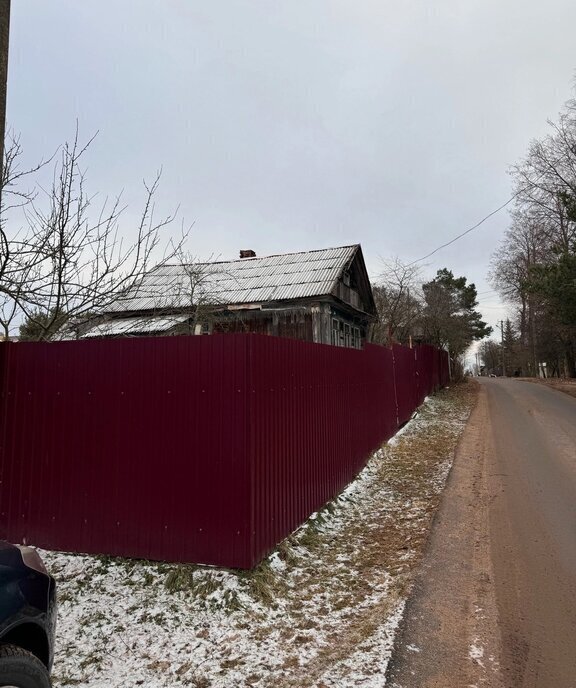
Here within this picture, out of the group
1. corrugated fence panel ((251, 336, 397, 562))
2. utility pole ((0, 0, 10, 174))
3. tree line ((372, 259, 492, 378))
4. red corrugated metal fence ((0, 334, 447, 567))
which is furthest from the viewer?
tree line ((372, 259, 492, 378))

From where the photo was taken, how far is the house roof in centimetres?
1552

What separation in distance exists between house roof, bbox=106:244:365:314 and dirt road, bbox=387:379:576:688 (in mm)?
8883

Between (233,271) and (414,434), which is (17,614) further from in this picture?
(233,271)

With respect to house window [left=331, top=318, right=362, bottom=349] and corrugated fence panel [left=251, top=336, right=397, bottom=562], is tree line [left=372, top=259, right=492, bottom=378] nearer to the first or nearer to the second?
house window [left=331, top=318, right=362, bottom=349]

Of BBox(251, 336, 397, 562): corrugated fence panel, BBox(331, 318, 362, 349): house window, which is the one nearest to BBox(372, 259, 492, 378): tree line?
BBox(331, 318, 362, 349): house window

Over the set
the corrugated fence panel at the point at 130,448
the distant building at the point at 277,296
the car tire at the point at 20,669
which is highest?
the distant building at the point at 277,296

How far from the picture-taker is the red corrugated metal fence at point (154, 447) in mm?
4145

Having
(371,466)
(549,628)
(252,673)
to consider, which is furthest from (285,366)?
(371,466)

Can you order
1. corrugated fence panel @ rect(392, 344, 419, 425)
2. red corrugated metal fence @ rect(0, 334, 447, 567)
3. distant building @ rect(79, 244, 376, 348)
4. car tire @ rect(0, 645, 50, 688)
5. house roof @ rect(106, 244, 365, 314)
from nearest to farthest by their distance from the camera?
car tire @ rect(0, 645, 50, 688), red corrugated metal fence @ rect(0, 334, 447, 567), corrugated fence panel @ rect(392, 344, 419, 425), distant building @ rect(79, 244, 376, 348), house roof @ rect(106, 244, 365, 314)

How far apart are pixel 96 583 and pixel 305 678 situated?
2043mm

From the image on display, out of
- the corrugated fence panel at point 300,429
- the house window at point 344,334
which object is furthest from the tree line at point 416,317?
the corrugated fence panel at point 300,429

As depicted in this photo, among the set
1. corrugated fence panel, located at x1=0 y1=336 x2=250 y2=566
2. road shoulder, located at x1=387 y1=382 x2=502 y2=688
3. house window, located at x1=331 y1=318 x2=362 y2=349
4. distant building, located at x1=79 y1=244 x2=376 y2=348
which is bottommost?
road shoulder, located at x1=387 y1=382 x2=502 y2=688

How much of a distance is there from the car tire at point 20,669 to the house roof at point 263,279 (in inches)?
495

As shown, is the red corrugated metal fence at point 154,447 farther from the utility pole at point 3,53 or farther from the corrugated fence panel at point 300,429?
the utility pole at point 3,53
